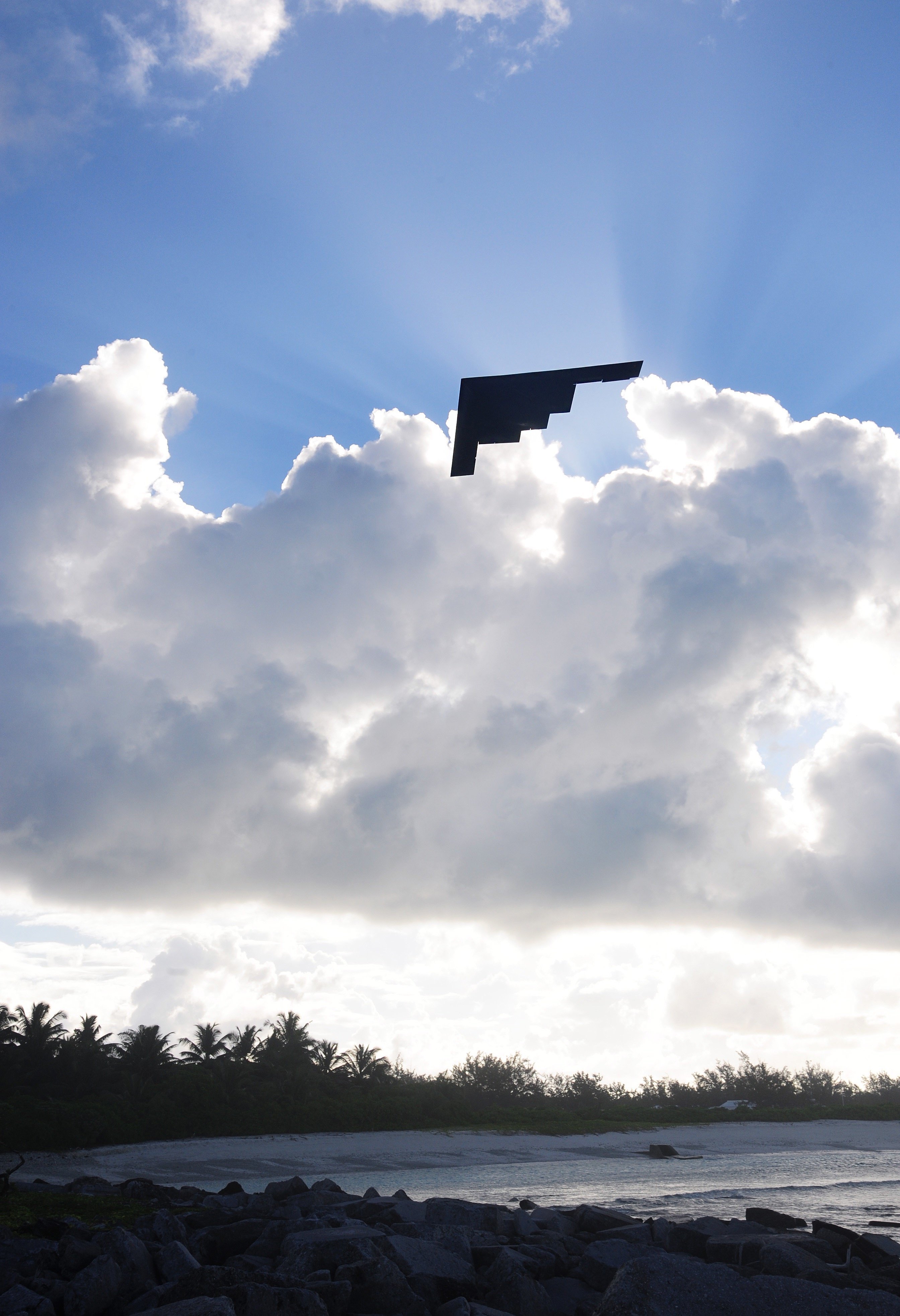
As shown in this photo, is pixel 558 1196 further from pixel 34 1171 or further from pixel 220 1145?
pixel 220 1145

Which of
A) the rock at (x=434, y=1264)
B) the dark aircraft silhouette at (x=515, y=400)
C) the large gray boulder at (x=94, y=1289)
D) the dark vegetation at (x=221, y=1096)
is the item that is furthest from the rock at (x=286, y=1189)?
the dark vegetation at (x=221, y=1096)

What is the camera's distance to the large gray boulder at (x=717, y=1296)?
23.5 feet

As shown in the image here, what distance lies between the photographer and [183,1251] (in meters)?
9.43

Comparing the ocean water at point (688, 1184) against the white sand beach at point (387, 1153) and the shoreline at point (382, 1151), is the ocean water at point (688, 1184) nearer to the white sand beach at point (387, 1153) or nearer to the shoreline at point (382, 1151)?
the white sand beach at point (387, 1153)

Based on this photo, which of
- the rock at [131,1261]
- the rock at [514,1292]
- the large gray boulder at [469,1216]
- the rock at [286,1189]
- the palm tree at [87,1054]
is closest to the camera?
the rock at [131,1261]

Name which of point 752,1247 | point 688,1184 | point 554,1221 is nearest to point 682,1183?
point 688,1184

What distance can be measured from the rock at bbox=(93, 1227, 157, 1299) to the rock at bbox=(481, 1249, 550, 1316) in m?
3.44

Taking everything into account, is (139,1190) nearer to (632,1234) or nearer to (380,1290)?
(632,1234)

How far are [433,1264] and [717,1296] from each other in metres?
3.61

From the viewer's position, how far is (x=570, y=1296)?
9414mm

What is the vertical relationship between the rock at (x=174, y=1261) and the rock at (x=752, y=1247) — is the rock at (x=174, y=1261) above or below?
above

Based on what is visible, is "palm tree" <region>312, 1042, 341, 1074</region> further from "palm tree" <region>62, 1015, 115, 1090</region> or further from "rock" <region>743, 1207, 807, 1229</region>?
"rock" <region>743, 1207, 807, 1229</region>

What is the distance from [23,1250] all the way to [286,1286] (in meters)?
3.75

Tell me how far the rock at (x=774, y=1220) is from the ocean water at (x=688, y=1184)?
3147 mm
